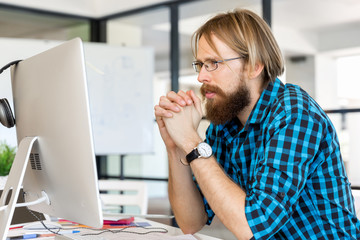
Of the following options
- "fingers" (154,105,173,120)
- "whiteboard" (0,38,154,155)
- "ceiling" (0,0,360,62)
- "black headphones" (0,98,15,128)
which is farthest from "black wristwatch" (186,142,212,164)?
"whiteboard" (0,38,154,155)

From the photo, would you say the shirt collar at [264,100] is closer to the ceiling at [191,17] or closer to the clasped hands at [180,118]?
the clasped hands at [180,118]

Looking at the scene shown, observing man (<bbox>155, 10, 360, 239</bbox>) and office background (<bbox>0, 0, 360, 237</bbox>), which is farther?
office background (<bbox>0, 0, 360, 237</bbox>)

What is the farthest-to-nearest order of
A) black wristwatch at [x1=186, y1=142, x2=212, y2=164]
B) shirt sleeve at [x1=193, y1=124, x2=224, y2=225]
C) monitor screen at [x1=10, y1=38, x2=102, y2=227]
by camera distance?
shirt sleeve at [x1=193, y1=124, x2=224, y2=225], black wristwatch at [x1=186, y1=142, x2=212, y2=164], monitor screen at [x1=10, y1=38, x2=102, y2=227]

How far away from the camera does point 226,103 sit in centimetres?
146

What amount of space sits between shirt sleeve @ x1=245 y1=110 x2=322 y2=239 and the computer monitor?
380mm

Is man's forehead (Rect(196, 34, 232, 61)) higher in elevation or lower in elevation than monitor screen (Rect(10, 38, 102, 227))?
higher

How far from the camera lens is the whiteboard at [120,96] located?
4.19 m

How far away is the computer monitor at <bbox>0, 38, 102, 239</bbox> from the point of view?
108cm

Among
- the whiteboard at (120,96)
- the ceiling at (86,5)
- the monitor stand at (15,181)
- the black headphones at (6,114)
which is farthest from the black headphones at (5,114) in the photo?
the ceiling at (86,5)

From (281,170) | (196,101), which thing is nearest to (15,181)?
(196,101)

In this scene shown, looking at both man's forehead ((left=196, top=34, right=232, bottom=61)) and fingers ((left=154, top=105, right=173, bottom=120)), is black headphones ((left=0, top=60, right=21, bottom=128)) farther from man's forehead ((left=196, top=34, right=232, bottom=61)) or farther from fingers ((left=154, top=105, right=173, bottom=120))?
man's forehead ((left=196, top=34, right=232, bottom=61))

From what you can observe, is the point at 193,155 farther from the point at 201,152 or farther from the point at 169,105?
the point at 169,105

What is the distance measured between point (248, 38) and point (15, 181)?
0.76 meters

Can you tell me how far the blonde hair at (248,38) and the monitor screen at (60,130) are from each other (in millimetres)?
514
